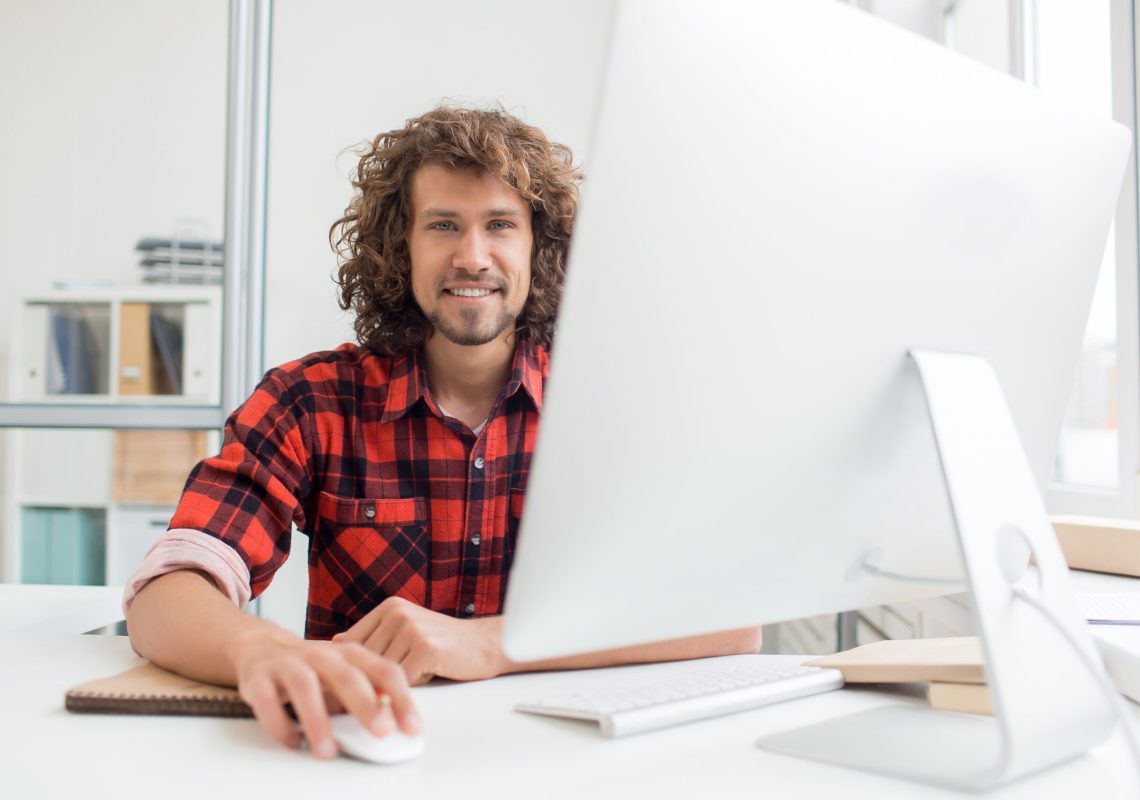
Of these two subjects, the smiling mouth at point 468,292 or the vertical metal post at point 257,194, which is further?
the vertical metal post at point 257,194

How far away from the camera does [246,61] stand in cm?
250

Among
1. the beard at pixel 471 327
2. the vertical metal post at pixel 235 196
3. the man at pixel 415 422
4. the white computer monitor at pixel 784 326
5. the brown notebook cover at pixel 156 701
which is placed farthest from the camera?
the vertical metal post at pixel 235 196

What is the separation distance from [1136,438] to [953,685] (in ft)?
4.40

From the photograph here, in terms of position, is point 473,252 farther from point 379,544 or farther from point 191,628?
point 191,628

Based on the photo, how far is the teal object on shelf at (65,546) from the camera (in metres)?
2.58

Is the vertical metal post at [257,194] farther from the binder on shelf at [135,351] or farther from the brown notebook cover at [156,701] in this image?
the brown notebook cover at [156,701]

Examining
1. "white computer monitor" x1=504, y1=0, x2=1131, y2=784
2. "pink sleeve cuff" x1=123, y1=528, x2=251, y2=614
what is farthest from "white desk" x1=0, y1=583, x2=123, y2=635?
"white computer monitor" x1=504, y1=0, x2=1131, y2=784

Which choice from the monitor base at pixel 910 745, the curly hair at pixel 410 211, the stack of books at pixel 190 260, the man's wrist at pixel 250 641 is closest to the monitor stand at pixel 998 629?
the monitor base at pixel 910 745

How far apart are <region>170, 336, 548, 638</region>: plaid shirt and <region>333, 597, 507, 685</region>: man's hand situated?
1.43 ft

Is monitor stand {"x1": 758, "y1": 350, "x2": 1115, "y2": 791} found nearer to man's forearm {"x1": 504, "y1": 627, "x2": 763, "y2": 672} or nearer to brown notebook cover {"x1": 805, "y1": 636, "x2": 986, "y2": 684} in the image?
brown notebook cover {"x1": 805, "y1": 636, "x2": 986, "y2": 684}

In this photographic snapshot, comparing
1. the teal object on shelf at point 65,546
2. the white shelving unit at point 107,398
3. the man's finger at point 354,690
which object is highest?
the man's finger at point 354,690

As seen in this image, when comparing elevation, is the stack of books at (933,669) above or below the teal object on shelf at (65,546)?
above

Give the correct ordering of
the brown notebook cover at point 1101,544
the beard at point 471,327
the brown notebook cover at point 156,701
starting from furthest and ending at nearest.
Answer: the beard at point 471,327
the brown notebook cover at point 1101,544
the brown notebook cover at point 156,701

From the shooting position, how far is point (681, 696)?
0.69m
